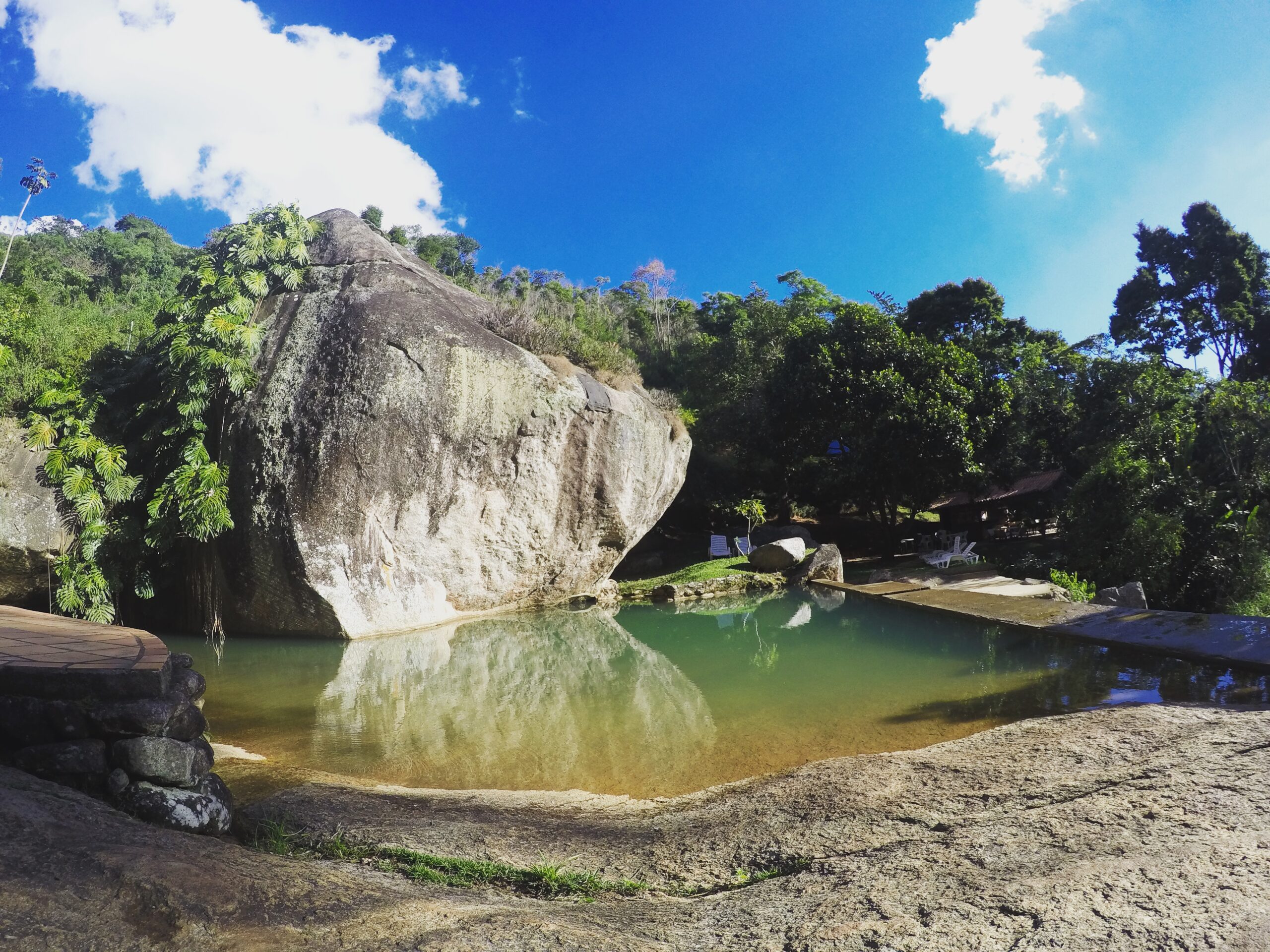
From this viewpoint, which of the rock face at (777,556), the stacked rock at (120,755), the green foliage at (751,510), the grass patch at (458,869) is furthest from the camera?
the green foliage at (751,510)

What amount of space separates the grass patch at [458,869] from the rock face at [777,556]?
13.8 metres

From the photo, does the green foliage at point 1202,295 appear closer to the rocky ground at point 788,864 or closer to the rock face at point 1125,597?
the rock face at point 1125,597

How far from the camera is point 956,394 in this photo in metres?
18.4

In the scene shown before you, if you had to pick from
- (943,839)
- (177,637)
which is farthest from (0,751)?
(177,637)

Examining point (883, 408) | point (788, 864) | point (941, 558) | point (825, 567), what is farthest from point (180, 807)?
point (883, 408)

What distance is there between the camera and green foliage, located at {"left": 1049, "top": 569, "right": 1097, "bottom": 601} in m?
11.3

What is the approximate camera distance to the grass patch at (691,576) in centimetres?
1505

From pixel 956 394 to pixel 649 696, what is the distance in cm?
1455

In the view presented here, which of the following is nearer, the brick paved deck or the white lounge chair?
the brick paved deck

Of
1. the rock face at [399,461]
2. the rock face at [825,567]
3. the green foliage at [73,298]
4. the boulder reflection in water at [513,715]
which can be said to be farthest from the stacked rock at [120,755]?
the rock face at [825,567]

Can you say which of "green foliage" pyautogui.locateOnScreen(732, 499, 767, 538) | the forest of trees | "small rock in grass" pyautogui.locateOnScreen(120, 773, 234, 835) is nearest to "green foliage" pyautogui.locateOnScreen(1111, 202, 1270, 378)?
the forest of trees

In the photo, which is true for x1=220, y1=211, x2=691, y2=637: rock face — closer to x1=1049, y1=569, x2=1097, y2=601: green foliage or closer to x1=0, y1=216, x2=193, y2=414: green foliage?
x1=0, y1=216, x2=193, y2=414: green foliage

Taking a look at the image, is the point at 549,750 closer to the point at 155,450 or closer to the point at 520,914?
the point at 520,914

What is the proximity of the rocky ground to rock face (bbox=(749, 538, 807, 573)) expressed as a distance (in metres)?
12.2
